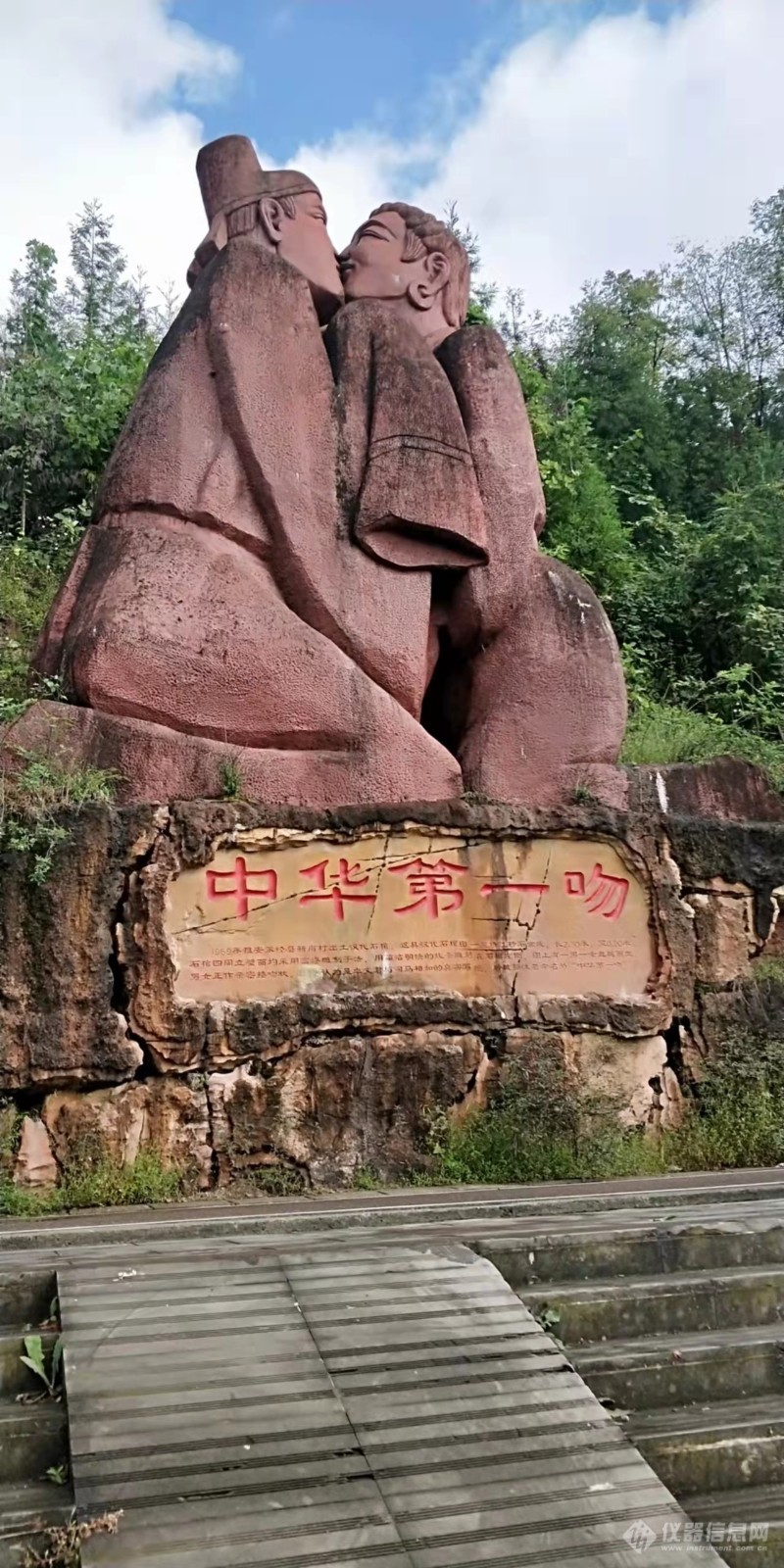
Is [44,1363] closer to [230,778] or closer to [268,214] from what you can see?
[230,778]

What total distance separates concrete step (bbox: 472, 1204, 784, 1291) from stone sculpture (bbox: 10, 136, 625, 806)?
2.32m

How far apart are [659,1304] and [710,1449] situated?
46cm

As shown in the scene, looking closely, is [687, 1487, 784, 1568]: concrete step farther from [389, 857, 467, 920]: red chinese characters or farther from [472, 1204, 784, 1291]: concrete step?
[389, 857, 467, 920]: red chinese characters

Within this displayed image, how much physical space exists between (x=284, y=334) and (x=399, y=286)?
1180 mm

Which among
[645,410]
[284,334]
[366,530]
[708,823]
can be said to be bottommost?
[708,823]

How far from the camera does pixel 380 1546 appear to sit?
6.47 feet

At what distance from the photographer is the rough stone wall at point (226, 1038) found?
430cm

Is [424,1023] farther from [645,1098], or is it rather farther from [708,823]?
[708,823]

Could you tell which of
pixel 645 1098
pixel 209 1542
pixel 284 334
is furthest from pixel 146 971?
pixel 284 334

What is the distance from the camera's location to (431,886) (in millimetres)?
4973

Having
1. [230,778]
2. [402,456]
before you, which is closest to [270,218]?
[402,456]

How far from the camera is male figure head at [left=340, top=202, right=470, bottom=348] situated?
6637mm

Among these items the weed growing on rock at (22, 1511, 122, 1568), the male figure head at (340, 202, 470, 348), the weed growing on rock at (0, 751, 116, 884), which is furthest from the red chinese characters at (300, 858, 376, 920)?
the male figure head at (340, 202, 470, 348)

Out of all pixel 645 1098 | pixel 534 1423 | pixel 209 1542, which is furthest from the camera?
pixel 645 1098
